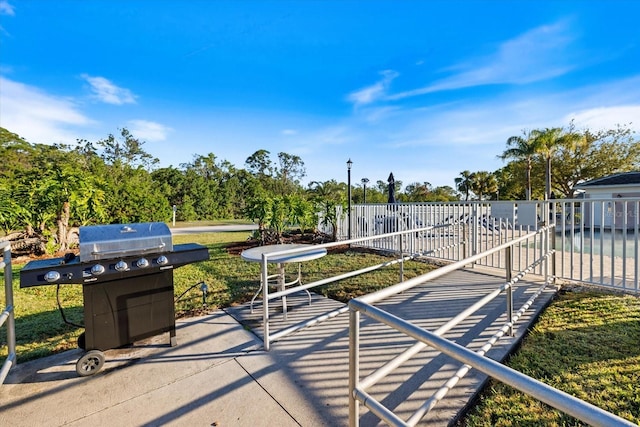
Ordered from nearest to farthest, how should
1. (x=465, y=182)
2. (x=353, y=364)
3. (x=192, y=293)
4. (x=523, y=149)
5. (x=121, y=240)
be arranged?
(x=353, y=364) → (x=121, y=240) → (x=192, y=293) → (x=523, y=149) → (x=465, y=182)

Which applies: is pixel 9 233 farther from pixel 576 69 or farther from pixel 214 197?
pixel 576 69

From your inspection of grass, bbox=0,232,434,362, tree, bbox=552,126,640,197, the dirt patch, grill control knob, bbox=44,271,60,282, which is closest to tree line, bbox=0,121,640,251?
tree, bbox=552,126,640,197

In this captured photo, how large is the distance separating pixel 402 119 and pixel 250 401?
48.1 feet

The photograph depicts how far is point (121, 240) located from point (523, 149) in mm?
26413

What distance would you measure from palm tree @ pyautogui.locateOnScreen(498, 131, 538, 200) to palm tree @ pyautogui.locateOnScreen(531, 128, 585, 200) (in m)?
0.38

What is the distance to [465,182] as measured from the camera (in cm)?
3562

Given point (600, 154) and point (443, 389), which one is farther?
point (600, 154)

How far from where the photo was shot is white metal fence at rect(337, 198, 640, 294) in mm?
3695

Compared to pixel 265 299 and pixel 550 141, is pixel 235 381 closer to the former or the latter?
pixel 265 299

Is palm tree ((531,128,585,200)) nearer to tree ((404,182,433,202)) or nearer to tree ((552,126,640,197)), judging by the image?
tree ((552,126,640,197))

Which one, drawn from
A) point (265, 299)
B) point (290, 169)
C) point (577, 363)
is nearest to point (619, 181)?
point (577, 363)

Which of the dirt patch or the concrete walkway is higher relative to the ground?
the dirt patch

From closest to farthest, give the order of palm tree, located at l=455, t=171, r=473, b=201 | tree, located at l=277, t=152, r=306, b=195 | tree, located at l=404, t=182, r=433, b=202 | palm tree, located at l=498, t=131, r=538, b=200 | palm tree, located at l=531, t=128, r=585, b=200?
palm tree, located at l=531, t=128, r=585, b=200, palm tree, located at l=498, t=131, r=538, b=200, tree, located at l=277, t=152, r=306, b=195, palm tree, located at l=455, t=171, r=473, b=201, tree, located at l=404, t=182, r=433, b=202

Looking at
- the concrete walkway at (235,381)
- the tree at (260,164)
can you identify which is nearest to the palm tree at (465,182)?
the tree at (260,164)
